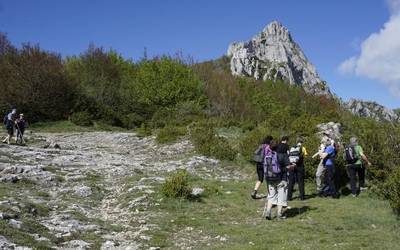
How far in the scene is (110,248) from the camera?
10906 mm

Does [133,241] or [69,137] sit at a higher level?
[69,137]

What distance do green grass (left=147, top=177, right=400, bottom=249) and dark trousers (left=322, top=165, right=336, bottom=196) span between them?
572 millimetres

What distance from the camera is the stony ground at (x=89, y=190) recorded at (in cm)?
1158

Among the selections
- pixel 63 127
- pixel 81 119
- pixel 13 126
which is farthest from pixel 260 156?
pixel 81 119

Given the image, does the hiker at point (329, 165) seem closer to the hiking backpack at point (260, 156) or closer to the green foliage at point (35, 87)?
the hiking backpack at point (260, 156)

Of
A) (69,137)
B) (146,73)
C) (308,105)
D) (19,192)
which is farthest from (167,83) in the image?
(19,192)

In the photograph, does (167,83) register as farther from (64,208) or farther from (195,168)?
(64,208)

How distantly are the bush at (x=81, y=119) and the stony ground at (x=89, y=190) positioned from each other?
1733 cm

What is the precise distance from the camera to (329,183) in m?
17.8

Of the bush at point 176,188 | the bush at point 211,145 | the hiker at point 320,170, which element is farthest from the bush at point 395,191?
the bush at point 211,145

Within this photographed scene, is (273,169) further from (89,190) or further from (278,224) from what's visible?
(89,190)

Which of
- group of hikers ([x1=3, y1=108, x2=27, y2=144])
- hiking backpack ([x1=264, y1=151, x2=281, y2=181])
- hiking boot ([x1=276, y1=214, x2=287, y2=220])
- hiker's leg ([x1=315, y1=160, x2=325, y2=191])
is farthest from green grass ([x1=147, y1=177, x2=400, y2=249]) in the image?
group of hikers ([x1=3, y1=108, x2=27, y2=144])

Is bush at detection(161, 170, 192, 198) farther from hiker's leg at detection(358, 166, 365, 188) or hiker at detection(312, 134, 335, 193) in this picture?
hiker's leg at detection(358, 166, 365, 188)

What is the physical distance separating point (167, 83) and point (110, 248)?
4459 centimetres
